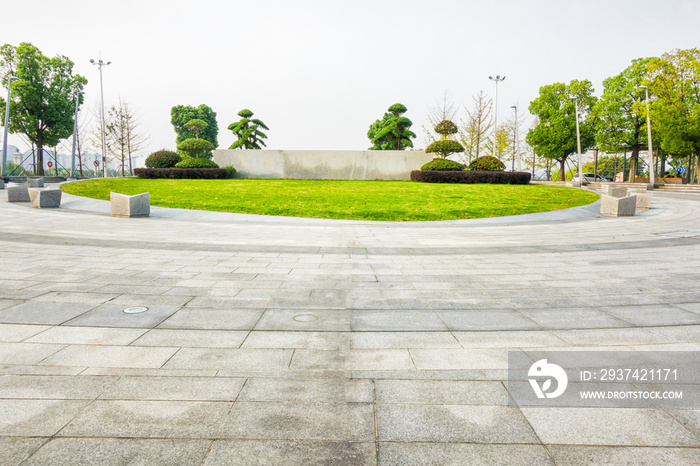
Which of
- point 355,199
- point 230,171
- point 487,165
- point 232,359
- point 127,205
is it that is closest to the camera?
point 232,359

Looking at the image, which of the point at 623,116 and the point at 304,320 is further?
the point at 623,116

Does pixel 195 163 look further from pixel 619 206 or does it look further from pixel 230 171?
pixel 619 206

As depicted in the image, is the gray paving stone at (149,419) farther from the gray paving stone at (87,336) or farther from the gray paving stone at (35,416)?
the gray paving stone at (87,336)

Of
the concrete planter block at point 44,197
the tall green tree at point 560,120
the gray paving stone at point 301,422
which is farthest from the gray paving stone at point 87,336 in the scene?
the tall green tree at point 560,120

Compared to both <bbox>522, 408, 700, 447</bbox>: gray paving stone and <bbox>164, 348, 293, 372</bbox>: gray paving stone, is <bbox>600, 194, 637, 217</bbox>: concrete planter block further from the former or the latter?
<bbox>164, 348, 293, 372</bbox>: gray paving stone

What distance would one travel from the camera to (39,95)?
146 feet

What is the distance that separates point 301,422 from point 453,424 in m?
1.04

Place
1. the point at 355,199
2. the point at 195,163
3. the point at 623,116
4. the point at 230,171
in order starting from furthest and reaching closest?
the point at 623,116 < the point at 230,171 < the point at 195,163 < the point at 355,199

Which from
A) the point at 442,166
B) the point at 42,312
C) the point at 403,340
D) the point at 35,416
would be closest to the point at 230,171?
the point at 442,166

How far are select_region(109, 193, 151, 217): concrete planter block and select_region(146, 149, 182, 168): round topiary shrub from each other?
1895 cm

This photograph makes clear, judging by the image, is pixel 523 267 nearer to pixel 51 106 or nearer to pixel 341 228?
pixel 341 228

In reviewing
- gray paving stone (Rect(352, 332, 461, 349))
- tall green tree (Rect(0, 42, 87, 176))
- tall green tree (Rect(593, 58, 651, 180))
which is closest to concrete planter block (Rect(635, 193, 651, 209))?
gray paving stone (Rect(352, 332, 461, 349))

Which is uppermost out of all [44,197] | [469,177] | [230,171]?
[230,171]

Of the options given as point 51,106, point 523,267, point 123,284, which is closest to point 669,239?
point 523,267
